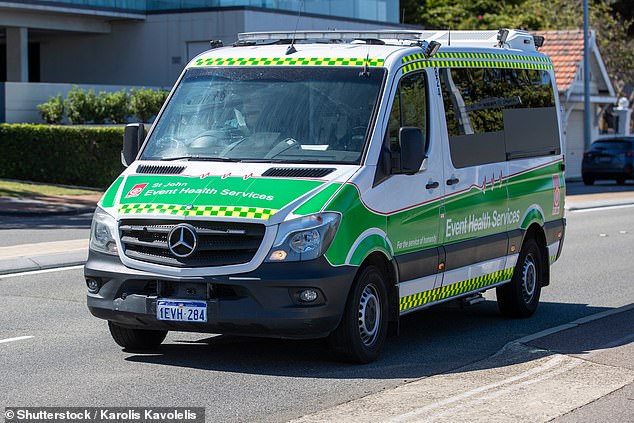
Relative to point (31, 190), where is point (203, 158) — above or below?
above

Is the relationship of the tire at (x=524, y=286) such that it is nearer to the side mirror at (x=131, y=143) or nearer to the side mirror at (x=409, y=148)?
the side mirror at (x=409, y=148)

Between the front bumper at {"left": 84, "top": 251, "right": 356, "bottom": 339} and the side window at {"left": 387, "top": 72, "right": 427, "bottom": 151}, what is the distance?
1349 millimetres

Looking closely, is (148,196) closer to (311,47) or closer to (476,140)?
(311,47)

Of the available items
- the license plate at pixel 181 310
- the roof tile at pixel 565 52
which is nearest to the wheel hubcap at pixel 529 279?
the license plate at pixel 181 310

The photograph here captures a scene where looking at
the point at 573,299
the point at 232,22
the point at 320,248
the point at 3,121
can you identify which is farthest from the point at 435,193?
the point at 232,22

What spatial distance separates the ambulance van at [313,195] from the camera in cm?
812

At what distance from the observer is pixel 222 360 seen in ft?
29.0

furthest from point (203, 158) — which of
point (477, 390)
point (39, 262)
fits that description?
point (39, 262)

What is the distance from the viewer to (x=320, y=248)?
8.08 meters

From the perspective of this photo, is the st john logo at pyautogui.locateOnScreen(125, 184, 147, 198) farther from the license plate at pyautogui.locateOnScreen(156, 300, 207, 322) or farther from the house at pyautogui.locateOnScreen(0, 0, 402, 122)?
the house at pyautogui.locateOnScreen(0, 0, 402, 122)

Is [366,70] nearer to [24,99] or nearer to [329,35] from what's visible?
[329,35]

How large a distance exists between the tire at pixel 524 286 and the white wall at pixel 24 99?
2613cm

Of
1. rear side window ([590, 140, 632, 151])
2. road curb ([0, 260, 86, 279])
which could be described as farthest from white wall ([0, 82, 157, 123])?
road curb ([0, 260, 86, 279])

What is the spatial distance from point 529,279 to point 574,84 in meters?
37.0
